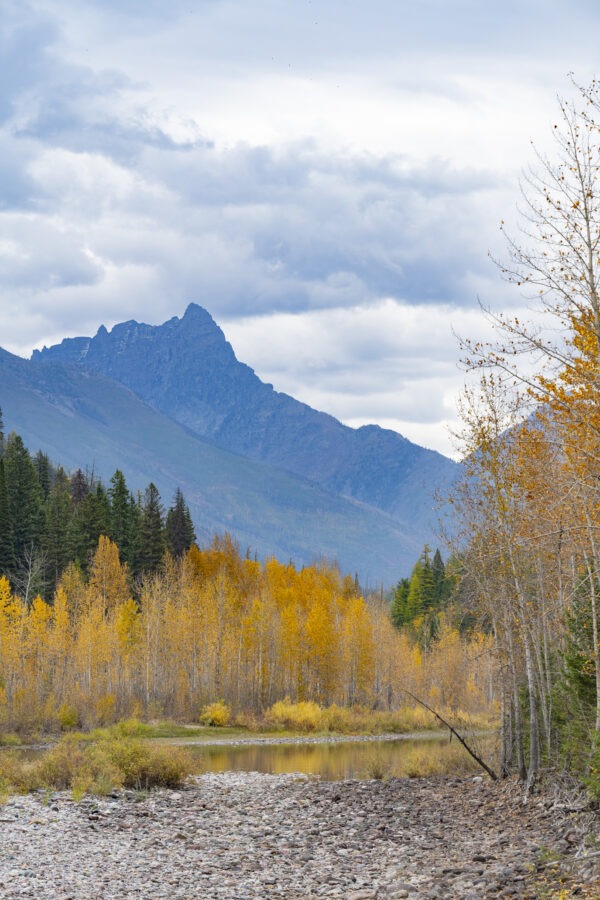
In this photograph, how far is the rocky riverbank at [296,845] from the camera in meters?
16.3

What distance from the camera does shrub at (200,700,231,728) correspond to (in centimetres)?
6456

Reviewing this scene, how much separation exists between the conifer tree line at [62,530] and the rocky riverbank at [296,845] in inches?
2095

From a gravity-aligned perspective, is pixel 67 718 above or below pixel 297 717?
above

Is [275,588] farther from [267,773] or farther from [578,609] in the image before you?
[578,609]

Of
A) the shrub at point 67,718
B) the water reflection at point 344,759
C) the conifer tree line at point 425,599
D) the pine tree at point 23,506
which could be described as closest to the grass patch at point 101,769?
the water reflection at point 344,759

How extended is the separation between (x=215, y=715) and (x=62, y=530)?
92.4ft

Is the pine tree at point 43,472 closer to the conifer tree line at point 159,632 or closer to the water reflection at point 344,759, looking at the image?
the conifer tree line at point 159,632

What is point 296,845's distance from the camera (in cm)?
2203

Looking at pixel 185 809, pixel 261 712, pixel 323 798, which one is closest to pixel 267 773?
pixel 323 798

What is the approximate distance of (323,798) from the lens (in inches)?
1186

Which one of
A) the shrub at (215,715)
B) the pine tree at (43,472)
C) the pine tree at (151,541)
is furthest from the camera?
the pine tree at (43,472)

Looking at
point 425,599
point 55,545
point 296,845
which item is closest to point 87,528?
point 55,545

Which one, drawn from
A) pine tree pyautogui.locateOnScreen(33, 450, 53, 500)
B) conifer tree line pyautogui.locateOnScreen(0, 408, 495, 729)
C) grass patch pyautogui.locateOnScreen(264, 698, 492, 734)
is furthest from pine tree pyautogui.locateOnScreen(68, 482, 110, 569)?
grass patch pyautogui.locateOnScreen(264, 698, 492, 734)

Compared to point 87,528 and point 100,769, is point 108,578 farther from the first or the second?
point 100,769
